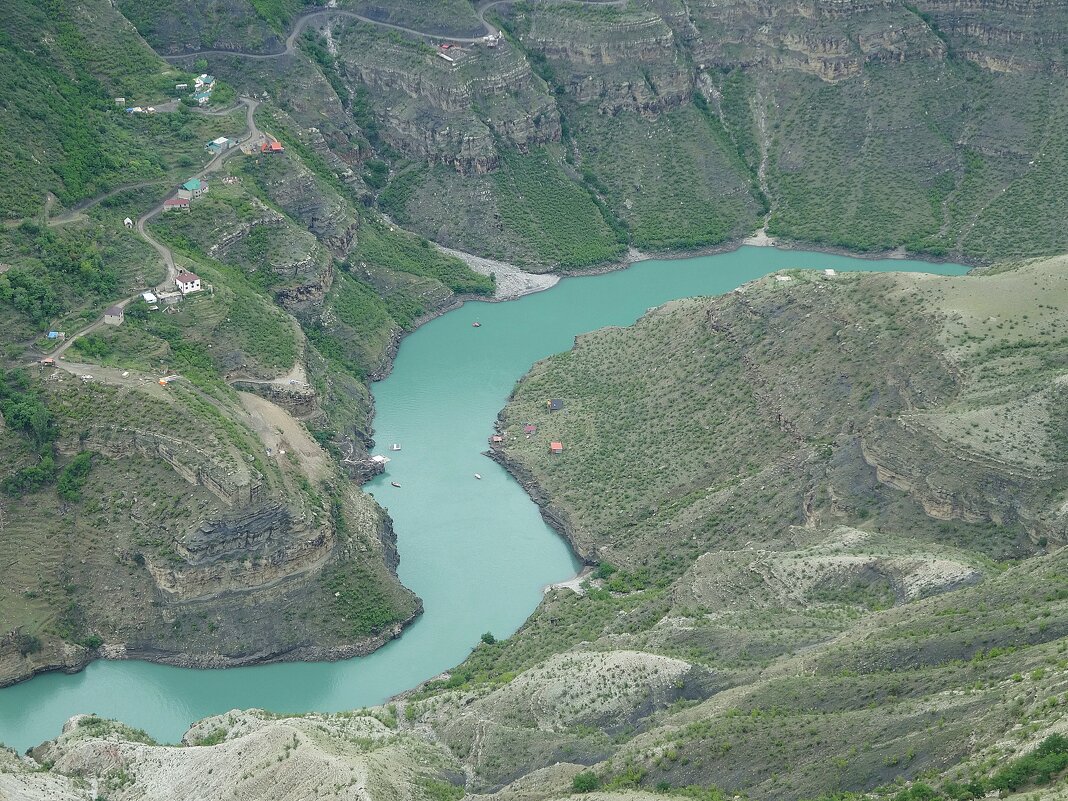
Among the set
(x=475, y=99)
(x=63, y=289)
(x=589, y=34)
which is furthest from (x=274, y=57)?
(x=63, y=289)

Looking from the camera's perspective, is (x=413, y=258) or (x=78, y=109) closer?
A: (x=78, y=109)

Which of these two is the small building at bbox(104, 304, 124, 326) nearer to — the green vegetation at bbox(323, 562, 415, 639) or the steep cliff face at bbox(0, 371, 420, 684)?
the steep cliff face at bbox(0, 371, 420, 684)

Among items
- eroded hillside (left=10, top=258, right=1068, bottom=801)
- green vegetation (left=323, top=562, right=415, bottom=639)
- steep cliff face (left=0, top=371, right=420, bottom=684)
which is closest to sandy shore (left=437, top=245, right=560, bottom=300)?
eroded hillside (left=10, top=258, right=1068, bottom=801)

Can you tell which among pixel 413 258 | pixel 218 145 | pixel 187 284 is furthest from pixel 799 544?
pixel 218 145

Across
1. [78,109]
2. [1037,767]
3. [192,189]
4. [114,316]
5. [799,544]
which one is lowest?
[114,316]

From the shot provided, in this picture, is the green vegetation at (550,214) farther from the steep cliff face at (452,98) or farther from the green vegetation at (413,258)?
the green vegetation at (413,258)

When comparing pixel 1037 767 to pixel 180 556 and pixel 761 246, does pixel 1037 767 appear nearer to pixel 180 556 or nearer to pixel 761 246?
pixel 180 556

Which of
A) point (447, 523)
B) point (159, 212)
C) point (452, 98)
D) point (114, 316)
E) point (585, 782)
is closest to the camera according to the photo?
point (585, 782)
